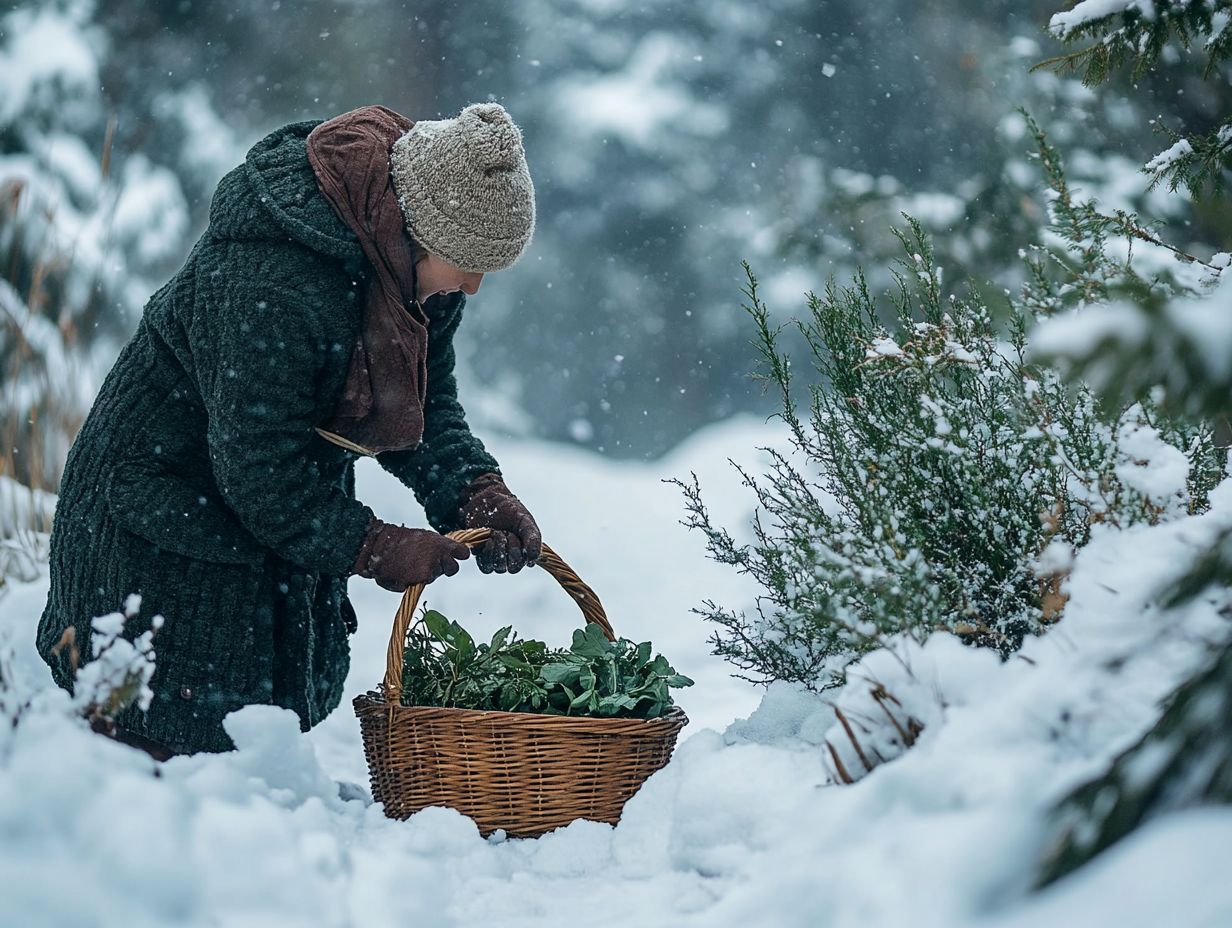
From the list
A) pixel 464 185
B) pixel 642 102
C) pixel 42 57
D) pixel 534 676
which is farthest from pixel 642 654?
pixel 642 102

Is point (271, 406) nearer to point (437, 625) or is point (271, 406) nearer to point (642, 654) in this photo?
point (437, 625)

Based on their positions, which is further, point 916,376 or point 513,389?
point 513,389

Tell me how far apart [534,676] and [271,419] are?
65 cm

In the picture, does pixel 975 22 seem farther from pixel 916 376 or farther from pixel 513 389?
pixel 916 376

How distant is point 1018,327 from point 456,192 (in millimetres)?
982

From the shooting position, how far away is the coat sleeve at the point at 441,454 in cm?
218

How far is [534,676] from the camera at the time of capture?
6.27 ft

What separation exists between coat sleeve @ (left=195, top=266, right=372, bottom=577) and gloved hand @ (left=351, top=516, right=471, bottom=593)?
3 centimetres

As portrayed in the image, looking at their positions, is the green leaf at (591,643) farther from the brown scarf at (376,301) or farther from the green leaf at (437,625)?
the brown scarf at (376,301)

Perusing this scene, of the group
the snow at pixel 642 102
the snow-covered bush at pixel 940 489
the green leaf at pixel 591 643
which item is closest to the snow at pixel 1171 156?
the snow-covered bush at pixel 940 489

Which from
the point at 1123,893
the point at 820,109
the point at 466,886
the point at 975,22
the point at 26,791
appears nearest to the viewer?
the point at 1123,893

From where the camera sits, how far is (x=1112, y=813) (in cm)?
82

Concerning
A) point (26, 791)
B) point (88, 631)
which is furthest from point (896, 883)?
point (88, 631)

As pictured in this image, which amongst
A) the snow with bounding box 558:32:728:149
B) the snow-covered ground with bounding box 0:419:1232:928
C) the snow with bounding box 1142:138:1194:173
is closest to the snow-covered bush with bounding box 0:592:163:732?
the snow-covered ground with bounding box 0:419:1232:928
